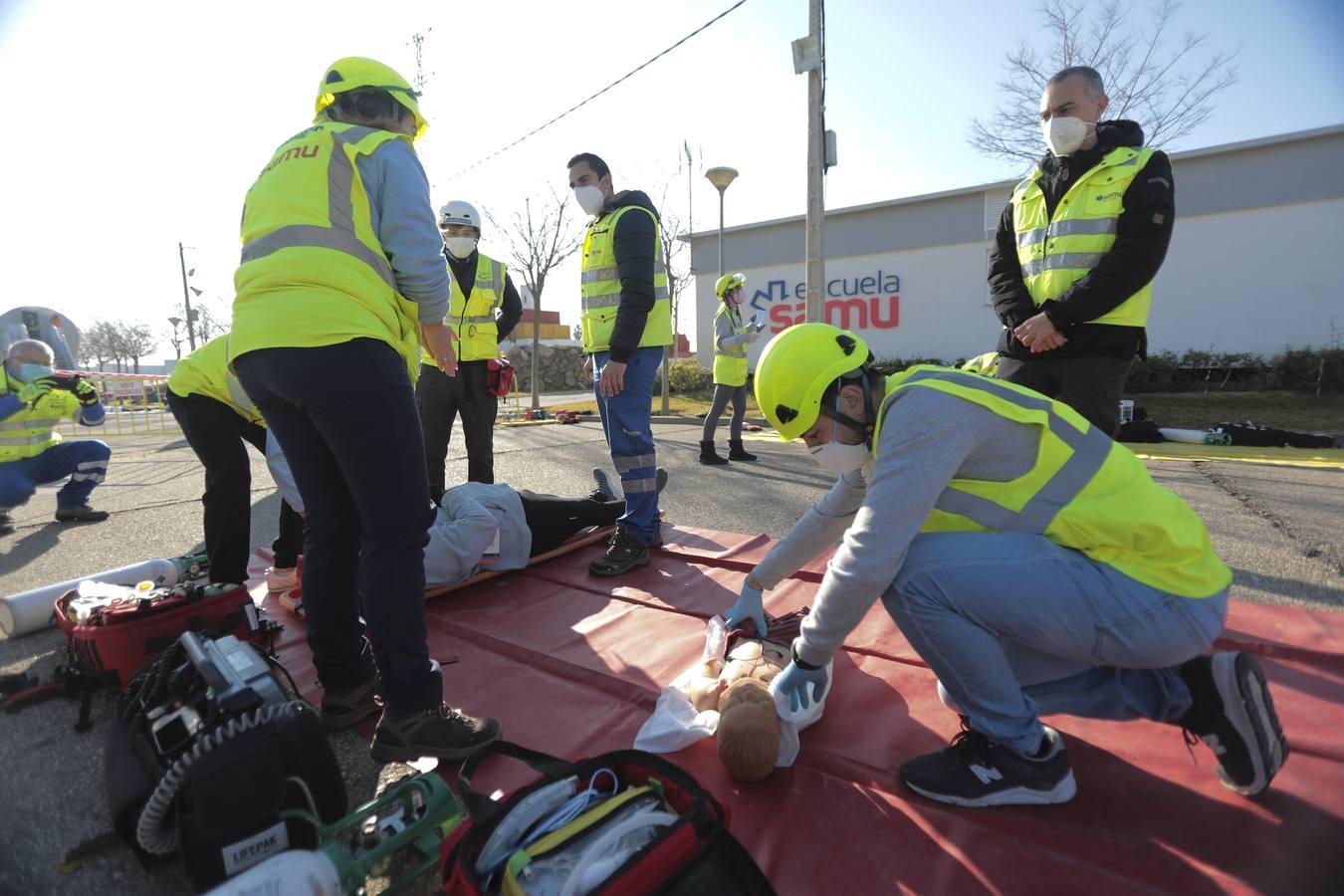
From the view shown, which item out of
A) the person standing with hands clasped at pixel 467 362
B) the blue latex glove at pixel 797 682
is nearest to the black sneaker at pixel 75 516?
the person standing with hands clasped at pixel 467 362

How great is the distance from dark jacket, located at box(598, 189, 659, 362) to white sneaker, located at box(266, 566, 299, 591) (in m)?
1.88

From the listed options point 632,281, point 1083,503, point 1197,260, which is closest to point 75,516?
point 632,281

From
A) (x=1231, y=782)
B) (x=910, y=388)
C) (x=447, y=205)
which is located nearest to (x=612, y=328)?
(x=447, y=205)

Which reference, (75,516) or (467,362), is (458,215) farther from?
(75,516)

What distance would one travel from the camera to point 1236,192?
40.9ft

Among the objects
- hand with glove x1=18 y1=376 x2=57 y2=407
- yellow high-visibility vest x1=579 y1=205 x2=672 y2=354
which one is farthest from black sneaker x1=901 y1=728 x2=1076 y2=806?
hand with glove x1=18 y1=376 x2=57 y2=407

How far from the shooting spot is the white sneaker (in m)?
3.10

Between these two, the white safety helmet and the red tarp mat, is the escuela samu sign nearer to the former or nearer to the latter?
the white safety helmet

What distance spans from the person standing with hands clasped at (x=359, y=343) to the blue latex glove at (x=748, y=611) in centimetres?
78

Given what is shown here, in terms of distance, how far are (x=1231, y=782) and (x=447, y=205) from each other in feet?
14.3

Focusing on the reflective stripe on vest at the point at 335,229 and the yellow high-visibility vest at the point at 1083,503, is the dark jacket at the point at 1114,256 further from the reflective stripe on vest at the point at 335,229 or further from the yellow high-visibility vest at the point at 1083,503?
the reflective stripe on vest at the point at 335,229

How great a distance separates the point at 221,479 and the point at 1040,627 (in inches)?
123

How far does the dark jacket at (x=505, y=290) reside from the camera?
405 centimetres

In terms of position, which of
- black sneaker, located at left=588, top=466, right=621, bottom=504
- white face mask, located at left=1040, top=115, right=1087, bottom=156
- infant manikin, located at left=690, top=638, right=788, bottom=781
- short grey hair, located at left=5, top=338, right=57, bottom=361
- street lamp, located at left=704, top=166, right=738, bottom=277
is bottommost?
infant manikin, located at left=690, top=638, right=788, bottom=781
